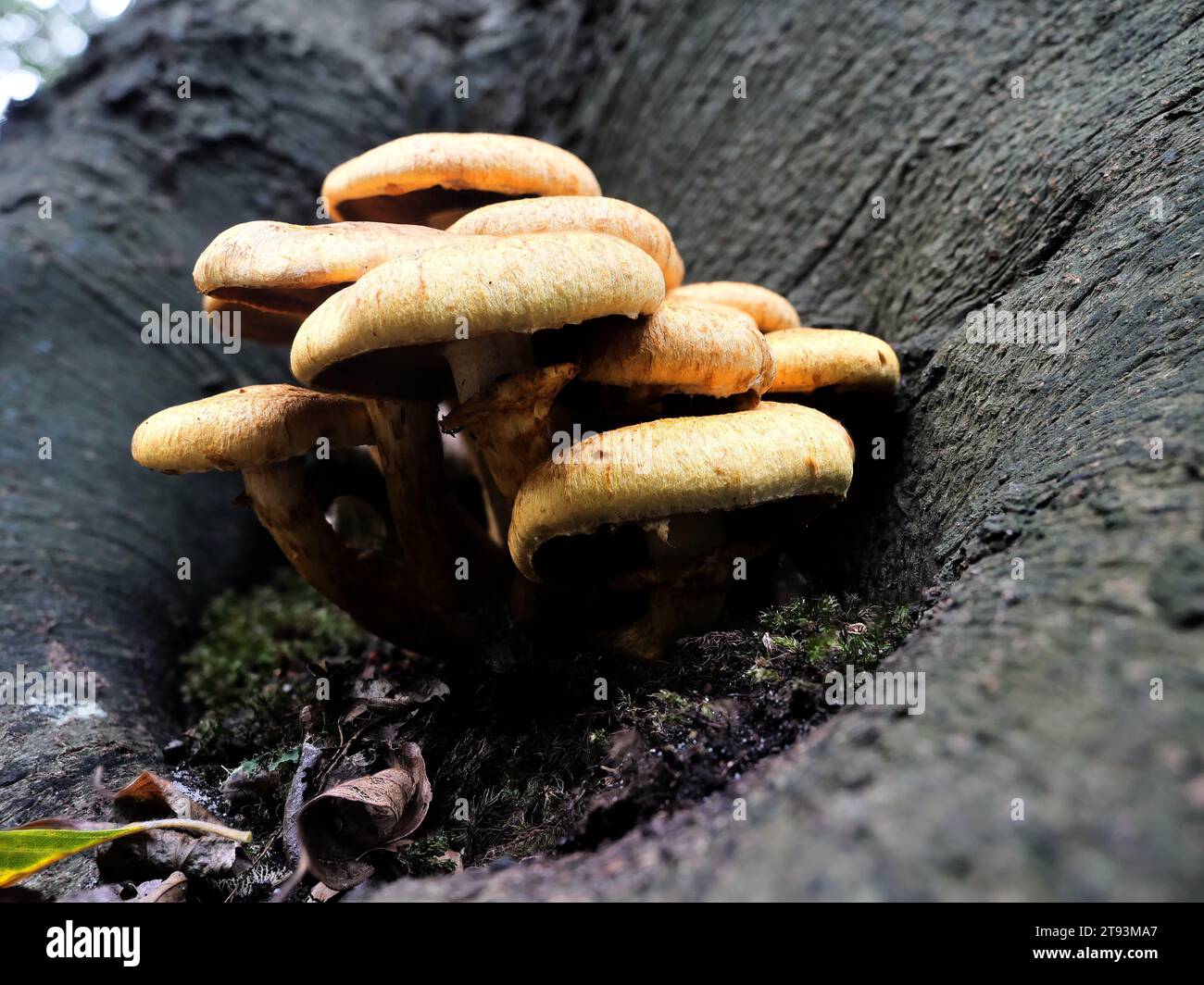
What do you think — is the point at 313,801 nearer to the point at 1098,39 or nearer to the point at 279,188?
the point at 1098,39

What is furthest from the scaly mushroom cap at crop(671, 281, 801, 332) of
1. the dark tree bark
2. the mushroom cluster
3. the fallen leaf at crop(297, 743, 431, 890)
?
the fallen leaf at crop(297, 743, 431, 890)

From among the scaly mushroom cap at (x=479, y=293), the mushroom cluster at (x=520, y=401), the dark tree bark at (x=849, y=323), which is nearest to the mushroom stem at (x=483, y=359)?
the mushroom cluster at (x=520, y=401)

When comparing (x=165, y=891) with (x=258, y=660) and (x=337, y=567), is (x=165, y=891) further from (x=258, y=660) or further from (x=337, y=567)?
(x=258, y=660)

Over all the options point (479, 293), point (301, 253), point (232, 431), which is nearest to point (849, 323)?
point (479, 293)

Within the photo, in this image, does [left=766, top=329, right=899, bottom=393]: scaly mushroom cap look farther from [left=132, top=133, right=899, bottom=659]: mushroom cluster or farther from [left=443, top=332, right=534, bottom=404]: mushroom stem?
[left=443, top=332, right=534, bottom=404]: mushroom stem

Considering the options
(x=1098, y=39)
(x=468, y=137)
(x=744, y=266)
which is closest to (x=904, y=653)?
(x=468, y=137)

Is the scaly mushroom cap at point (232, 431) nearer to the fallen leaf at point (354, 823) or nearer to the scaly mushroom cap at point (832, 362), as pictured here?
the fallen leaf at point (354, 823)
